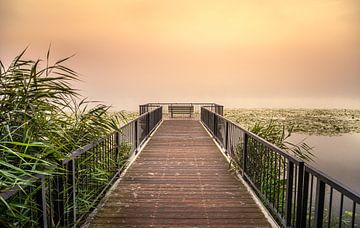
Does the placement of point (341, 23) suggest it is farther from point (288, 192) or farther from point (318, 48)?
point (288, 192)

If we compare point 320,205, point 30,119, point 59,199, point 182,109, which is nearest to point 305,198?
Answer: point 320,205

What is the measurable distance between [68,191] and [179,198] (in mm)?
1656

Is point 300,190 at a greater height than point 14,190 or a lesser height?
lesser

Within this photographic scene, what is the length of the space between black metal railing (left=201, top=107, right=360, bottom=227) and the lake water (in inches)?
292

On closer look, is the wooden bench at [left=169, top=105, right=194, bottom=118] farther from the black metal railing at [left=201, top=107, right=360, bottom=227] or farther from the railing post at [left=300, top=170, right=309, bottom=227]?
the railing post at [left=300, top=170, right=309, bottom=227]

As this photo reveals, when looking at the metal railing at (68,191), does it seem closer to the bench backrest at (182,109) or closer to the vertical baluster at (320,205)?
the vertical baluster at (320,205)

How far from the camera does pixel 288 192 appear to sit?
2.84m

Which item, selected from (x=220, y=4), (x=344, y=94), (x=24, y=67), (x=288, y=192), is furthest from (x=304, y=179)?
(x=344, y=94)

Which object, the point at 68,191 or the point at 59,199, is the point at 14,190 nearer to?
the point at 59,199

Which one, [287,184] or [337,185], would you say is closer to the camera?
A: [337,185]

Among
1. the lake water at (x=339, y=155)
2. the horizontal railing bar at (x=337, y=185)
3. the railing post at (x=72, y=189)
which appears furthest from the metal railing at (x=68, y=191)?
the lake water at (x=339, y=155)

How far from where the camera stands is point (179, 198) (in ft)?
13.0

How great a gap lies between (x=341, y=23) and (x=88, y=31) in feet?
51.4

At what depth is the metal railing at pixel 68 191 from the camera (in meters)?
1.97
